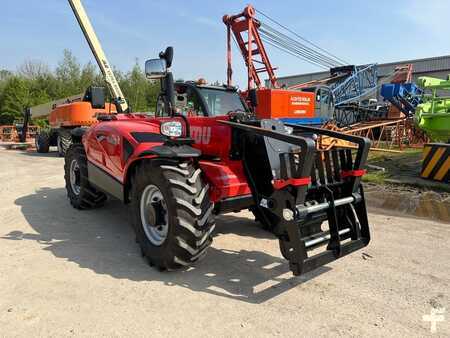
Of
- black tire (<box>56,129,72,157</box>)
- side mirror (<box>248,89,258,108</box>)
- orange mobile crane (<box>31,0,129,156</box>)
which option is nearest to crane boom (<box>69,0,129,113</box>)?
orange mobile crane (<box>31,0,129,156</box>)

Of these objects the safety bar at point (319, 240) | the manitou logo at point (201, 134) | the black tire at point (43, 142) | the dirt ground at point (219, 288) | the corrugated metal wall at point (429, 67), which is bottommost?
the dirt ground at point (219, 288)

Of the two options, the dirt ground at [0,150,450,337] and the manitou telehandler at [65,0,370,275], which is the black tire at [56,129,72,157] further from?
the manitou telehandler at [65,0,370,275]

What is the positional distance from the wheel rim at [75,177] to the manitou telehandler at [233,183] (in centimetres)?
198

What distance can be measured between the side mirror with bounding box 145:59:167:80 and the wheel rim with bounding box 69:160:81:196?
3.02 m

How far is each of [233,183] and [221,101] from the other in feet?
5.39

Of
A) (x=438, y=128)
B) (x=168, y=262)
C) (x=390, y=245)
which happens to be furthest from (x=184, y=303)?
(x=438, y=128)

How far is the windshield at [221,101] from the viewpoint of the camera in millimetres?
4555

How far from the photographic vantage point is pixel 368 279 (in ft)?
10.8

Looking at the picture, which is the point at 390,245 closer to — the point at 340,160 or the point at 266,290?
the point at 340,160

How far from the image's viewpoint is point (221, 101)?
4.71 metres

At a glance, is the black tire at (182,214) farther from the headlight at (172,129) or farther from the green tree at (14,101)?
the green tree at (14,101)

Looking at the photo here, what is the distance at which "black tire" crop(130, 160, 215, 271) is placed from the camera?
10.3 feet

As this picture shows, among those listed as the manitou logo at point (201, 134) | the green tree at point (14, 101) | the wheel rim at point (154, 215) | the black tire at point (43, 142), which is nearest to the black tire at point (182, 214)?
the wheel rim at point (154, 215)

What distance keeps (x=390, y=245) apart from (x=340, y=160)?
1371 millimetres
